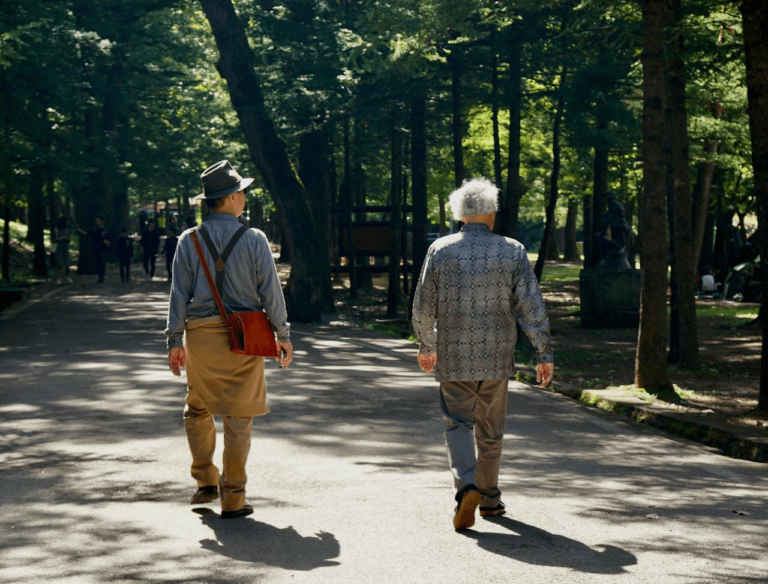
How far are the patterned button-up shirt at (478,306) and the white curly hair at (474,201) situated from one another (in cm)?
11

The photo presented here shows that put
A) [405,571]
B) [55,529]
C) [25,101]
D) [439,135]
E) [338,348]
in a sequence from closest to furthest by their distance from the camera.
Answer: [405,571]
[55,529]
[338,348]
[25,101]
[439,135]

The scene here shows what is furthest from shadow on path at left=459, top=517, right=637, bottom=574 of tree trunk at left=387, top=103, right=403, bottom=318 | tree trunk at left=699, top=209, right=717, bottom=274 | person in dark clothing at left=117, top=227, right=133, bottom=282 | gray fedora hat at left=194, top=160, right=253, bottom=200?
tree trunk at left=699, top=209, right=717, bottom=274

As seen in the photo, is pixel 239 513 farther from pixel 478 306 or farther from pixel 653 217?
pixel 653 217

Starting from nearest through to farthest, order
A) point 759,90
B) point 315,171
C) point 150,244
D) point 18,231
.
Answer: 1. point 759,90
2. point 315,171
3. point 150,244
4. point 18,231

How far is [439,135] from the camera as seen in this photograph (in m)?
30.8

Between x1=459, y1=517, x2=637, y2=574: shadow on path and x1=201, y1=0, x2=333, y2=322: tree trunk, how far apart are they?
1681 centimetres

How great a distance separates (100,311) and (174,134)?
75.3 ft

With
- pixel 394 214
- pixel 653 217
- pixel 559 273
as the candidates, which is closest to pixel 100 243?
pixel 394 214

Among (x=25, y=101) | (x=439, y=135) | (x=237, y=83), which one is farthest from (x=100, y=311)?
(x=439, y=135)

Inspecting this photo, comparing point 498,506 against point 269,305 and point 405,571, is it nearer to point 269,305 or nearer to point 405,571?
point 405,571

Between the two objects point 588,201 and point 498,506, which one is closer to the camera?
point 498,506

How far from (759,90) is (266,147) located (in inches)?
547

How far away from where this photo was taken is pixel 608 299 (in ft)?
73.5

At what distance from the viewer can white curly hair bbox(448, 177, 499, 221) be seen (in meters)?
6.64
